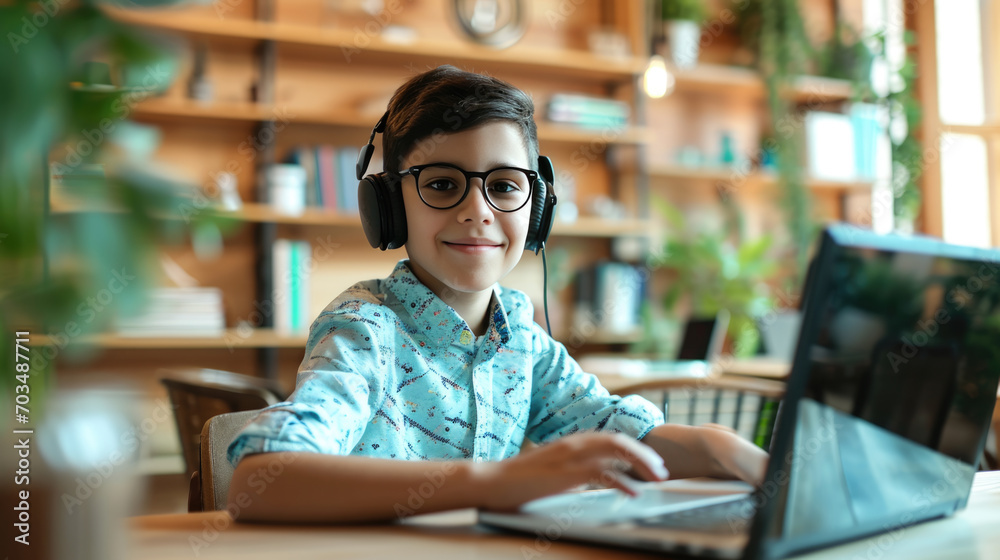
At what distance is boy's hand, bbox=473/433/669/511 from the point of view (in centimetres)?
64

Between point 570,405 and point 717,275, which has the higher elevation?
point 717,275

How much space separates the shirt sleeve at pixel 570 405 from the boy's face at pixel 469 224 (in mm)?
167

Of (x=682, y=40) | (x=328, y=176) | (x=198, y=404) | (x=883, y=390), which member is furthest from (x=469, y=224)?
(x=682, y=40)

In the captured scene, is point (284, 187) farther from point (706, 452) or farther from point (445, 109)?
point (706, 452)

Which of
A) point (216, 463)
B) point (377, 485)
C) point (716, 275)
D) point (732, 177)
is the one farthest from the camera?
point (732, 177)

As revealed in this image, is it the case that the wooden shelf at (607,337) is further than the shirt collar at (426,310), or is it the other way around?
the wooden shelf at (607,337)

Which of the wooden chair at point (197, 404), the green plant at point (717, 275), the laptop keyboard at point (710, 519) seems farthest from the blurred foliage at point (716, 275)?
the laptop keyboard at point (710, 519)

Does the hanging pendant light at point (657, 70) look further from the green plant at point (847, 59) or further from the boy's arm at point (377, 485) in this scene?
the boy's arm at point (377, 485)

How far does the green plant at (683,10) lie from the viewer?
160 inches

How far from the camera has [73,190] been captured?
0.27 metres

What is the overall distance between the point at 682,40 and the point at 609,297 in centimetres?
132

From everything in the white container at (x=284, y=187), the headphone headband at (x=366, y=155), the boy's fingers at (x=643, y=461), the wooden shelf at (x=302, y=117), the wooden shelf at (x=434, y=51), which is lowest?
the boy's fingers at (x=643, y=461)

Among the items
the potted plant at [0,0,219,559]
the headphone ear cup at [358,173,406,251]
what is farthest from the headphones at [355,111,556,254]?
the potted plant at [0,0,219,559]

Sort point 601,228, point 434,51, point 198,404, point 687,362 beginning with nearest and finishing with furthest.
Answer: point 198,404, point 687,362, point 434,51, point 601,228
